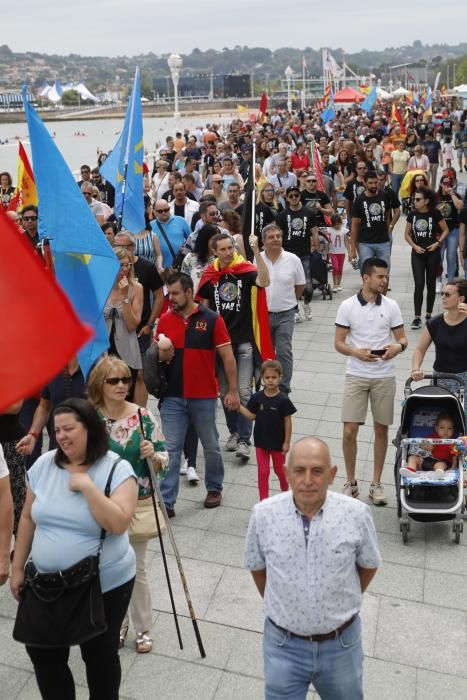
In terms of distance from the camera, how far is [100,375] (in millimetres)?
4641

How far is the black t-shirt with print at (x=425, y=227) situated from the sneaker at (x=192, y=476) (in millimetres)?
4741

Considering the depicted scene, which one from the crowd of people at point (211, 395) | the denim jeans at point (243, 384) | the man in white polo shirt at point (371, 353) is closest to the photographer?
the crowd of people at point (211, 395)

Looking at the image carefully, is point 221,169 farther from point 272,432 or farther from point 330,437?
point 272,432

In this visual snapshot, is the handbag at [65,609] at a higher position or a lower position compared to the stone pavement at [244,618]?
higher

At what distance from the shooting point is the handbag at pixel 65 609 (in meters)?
3.76

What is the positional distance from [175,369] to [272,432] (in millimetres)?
794

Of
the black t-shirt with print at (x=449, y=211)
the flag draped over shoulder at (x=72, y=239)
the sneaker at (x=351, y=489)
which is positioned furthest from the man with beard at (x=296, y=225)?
the flag draped over shoulder at (x=72, y=239)

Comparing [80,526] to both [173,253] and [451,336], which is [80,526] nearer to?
[451,336]

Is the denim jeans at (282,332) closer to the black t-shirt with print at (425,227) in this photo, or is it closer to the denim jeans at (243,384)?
the denim jeans at (243,384)

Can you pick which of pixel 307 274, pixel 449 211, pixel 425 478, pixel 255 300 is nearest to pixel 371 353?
pixel 425 478

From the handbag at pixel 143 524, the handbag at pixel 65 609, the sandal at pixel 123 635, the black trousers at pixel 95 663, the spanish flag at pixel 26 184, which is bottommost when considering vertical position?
the sandal at pixel 123 635

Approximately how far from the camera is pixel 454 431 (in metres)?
6.32

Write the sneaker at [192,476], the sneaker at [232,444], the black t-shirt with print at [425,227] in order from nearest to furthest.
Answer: the sneaker at [192,476], the sneaker at [232,444], the black t-shirt with print at [425,227]

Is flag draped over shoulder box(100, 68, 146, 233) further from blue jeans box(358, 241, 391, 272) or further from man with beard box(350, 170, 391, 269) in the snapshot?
blue jeans box(358, 241, 391, 272)
